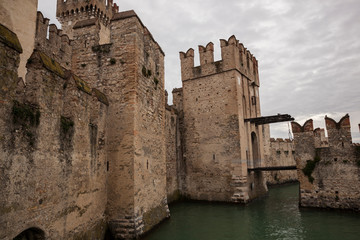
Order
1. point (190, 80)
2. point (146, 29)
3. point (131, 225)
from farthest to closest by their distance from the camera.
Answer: point (190, 80) → point (146, 29) → point (131, 225)

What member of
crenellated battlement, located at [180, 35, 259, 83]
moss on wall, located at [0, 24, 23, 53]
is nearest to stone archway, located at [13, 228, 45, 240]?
moss on wall, located at [0, 24, 23, 53]

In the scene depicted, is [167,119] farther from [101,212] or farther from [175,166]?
[101,212]

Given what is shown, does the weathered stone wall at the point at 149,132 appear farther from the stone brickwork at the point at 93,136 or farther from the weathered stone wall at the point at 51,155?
the weathered stone wall at the point at 51,155

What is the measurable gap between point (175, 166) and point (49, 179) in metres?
11.4

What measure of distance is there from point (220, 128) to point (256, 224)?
6.69m

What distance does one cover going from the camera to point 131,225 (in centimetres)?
791

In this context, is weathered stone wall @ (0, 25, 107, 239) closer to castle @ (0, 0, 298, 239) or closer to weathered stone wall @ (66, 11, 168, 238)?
castle @ (0, 0, 298, 239)

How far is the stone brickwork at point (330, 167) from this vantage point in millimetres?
11914

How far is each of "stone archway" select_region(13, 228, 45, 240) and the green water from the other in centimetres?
366

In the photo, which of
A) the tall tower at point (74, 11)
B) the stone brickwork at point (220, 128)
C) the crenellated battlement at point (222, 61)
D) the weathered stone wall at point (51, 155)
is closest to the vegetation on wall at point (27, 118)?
the weathered stone wall at point (51, 155)

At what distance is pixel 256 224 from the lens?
416 inches

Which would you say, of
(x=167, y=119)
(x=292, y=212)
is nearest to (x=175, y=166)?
(x=167, y=119)

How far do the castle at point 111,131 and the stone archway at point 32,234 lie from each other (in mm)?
21

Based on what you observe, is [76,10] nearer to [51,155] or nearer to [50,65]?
[50,65]
